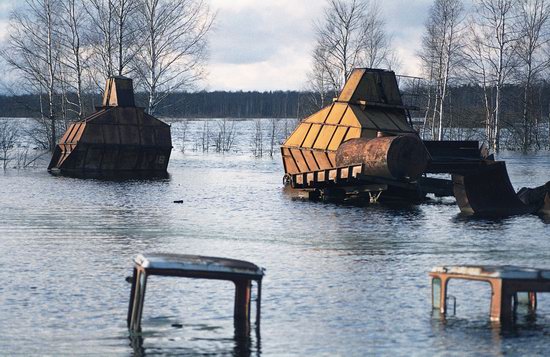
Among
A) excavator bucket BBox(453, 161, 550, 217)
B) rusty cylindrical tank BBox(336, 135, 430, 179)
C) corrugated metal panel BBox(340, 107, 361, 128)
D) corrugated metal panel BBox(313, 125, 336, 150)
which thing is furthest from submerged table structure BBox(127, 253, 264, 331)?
corrugated metal panel BBox(313, 125, 336, 150)

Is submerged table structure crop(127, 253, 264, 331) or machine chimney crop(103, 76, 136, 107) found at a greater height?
machine chimney crop(103, 76, 136, 107)

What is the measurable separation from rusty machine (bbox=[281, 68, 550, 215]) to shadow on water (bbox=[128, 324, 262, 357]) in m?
15.8

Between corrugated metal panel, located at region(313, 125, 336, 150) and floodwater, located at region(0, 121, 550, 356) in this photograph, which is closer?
floodwater, located at region(0, 121, 550, 356)

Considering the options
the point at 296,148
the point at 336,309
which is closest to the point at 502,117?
the point at 296,148

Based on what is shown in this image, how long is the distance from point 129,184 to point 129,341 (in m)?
26.2

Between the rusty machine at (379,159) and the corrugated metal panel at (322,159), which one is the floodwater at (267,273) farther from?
the corrugated metal panel at (322,159)

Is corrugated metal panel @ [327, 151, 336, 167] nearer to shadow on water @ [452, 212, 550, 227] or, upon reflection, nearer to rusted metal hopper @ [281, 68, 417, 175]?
rusted metal hopper @ [281, 68, 417, 175]

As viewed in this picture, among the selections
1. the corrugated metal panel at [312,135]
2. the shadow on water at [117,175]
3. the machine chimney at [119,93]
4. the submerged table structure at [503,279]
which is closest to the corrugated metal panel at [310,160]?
the corrugated metal panel at [312,135]

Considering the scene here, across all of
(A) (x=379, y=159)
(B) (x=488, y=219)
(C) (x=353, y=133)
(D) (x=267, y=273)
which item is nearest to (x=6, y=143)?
(C) (x=353, y=133)

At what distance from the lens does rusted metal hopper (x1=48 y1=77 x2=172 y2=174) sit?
44.1 m

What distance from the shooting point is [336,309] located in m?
12.3

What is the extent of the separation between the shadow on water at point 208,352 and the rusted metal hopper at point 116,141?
111 ft

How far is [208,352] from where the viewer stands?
10031mm

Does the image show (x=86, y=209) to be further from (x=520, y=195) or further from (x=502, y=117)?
(x=502, y=117)
